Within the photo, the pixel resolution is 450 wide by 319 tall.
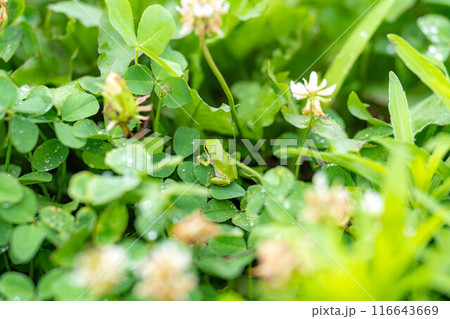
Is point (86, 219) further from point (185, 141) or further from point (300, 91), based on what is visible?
point (300, 91)

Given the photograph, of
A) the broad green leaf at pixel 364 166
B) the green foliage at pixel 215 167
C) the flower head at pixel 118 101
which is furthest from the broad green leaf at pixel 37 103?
the broad green leaf at pixel 364 166

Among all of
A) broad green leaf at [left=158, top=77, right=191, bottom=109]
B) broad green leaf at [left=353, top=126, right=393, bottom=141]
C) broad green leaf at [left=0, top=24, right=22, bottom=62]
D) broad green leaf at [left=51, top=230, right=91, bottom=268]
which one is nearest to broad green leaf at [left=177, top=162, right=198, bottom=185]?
broad green leaf at [left=158, top=77, right=191, bottom=109]

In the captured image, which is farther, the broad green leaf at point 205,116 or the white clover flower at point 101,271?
the broad green leaf at point 205,116

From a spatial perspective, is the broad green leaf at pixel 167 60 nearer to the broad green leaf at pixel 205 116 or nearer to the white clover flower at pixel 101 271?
the broad green leaf at pixel 205 116

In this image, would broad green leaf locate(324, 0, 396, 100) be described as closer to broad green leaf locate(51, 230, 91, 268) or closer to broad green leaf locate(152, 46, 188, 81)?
broad green leaf locate(152, 46, 188, 81)

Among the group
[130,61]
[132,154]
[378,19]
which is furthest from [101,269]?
[378,19]
